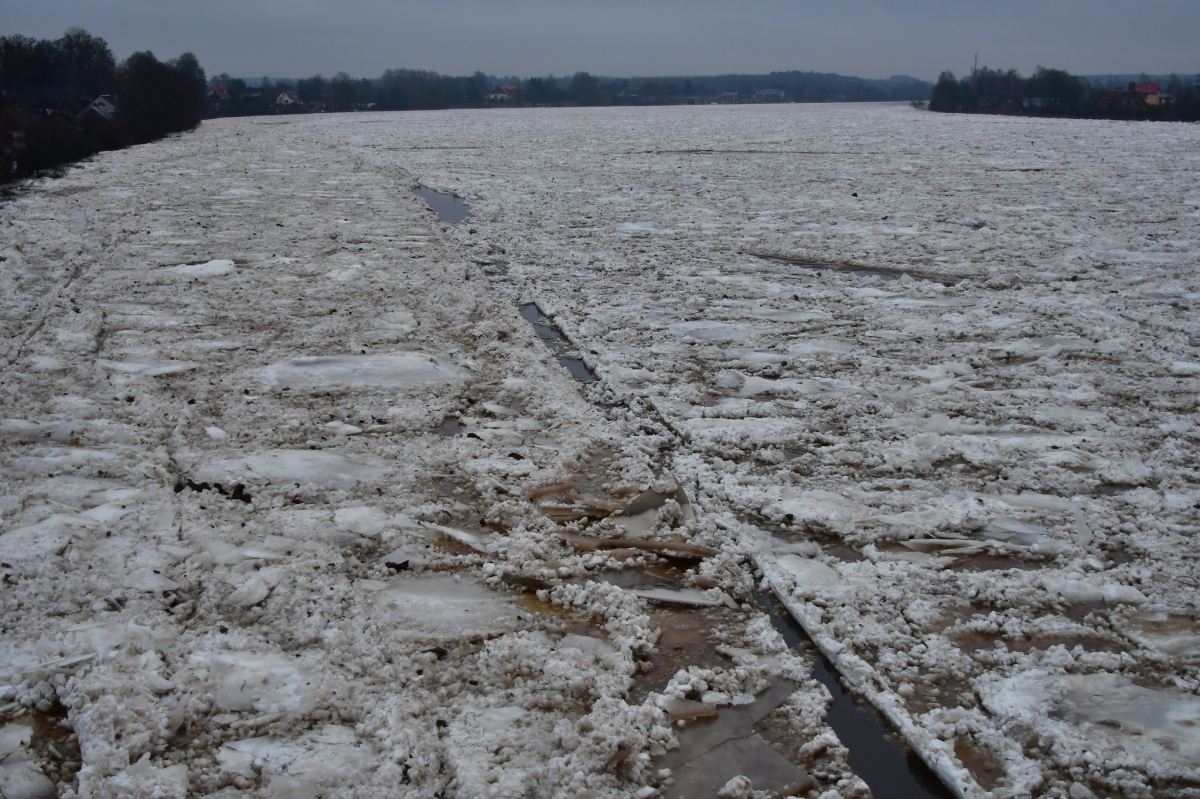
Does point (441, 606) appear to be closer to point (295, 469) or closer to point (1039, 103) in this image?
point (295, 469)

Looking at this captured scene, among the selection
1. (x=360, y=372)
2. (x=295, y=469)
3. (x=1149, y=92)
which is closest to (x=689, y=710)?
(x=295, y=469)

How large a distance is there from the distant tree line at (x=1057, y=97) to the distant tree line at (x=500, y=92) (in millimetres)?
25394

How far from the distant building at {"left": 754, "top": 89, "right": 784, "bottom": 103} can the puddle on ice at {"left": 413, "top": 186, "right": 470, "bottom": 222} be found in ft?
283

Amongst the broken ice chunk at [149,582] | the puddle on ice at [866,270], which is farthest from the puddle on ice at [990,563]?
the puddle on ice at [866,270]

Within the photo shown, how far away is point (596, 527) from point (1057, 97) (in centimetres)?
4765

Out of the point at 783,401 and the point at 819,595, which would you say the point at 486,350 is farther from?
the point at 819,595

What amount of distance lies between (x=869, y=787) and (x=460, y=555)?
3.84ft

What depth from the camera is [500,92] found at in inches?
3044

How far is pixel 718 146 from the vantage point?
15766 mm

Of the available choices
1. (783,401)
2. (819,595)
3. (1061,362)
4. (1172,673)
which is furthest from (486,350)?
(1172,673)

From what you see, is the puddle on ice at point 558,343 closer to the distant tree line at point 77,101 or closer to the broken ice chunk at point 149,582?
the broken ice chunk at point 149,582

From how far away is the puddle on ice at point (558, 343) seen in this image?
3620 millimetres

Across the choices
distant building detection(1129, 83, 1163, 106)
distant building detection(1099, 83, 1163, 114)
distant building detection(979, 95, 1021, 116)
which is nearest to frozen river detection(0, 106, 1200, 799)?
distant building detection(1099, 83, 1163, 114)

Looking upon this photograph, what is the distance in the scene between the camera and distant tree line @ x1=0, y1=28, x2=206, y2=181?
1296cm
